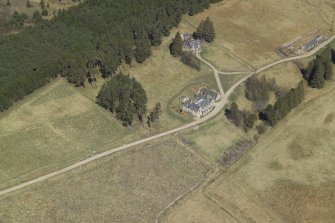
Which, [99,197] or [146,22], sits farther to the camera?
[146,22]

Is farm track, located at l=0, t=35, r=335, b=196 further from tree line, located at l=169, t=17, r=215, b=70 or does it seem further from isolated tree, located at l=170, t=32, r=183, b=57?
isolated tree, located at l=170, t=32, r=183, b=57

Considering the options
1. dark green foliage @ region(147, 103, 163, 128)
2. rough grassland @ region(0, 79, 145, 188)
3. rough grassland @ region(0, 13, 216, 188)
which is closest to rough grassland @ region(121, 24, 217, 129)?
rough grassland @ region(0, 13, 216, 188)

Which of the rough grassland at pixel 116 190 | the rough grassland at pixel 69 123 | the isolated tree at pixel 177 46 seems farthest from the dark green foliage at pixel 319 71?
the rough grassland at pixel 116 190

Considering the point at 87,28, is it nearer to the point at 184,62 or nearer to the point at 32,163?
the point at 184,62

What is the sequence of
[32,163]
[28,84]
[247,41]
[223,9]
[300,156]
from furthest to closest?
[223,9]
[247,41]
[28,84]
[300,156]
[32,163]

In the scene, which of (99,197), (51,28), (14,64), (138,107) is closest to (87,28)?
(51,28)

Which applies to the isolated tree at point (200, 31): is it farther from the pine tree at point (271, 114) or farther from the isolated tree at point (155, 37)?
the pine tree at point (271, 114)

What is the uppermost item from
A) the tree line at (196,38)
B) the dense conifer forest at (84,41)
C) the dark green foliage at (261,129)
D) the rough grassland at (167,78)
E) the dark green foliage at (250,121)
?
the dense conifer forest at (84,41)

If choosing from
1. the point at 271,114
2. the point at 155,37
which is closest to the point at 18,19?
the point at 155,37
